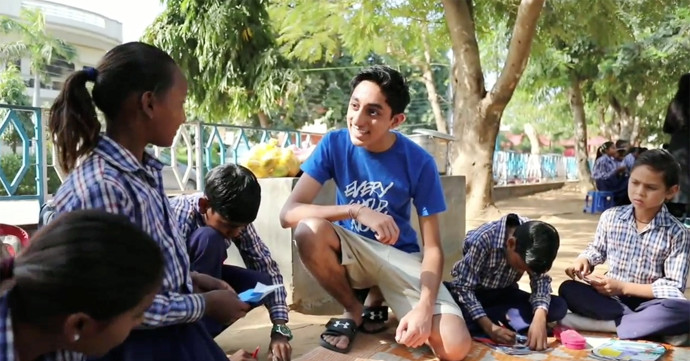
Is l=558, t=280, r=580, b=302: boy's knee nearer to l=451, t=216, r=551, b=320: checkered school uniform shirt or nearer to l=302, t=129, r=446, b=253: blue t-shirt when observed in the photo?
l=451, t=216, r=551, b=320: checkered school uniform shirt

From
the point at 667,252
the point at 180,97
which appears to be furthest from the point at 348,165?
the point at 667,252

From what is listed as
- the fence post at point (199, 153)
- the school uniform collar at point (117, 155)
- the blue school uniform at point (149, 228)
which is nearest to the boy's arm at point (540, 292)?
the blue school uniform at point (149, 228)

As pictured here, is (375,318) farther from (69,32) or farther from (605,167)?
(69,32)

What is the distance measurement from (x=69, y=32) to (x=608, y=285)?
31.1 m

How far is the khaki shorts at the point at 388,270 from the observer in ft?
8.11

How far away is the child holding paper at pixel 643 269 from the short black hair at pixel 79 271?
7.43 feet

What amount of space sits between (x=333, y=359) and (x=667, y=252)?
166 centimetres

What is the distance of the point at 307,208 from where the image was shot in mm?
2537

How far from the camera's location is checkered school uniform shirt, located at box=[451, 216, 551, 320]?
265 cm

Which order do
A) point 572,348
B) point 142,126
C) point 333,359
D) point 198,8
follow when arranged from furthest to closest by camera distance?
point 198,8
point 572,348
point 333,359
point 142,126

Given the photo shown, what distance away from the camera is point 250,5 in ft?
38.3

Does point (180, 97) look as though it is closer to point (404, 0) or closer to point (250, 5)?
point (404, 0)

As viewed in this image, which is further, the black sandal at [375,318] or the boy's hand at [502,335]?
the black sandal at [375,318]

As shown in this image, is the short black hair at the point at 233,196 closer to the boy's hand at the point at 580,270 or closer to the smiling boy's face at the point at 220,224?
the smiling boy's face at the point at 220,224
